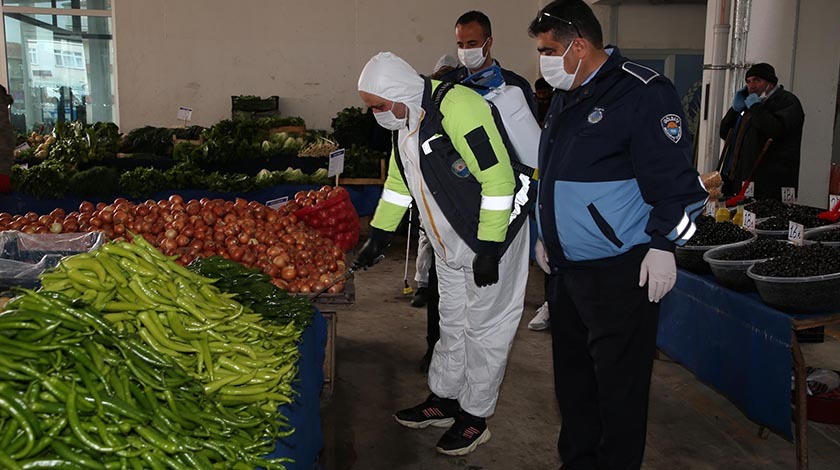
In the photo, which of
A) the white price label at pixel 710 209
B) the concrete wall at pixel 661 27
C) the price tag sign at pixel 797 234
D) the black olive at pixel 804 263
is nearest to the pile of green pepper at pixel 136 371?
the black olive at pixel 804 263

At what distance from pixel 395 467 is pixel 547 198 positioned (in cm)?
154

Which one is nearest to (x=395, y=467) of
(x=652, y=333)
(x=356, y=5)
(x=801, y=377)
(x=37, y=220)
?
(x=652, y=333)

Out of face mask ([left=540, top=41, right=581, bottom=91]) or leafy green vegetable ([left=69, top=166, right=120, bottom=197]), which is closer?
face mask ([left=540, top=41, right=581, bottom=91])

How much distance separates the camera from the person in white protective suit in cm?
317

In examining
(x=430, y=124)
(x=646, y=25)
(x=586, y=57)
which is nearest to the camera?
(x=586, y=57)

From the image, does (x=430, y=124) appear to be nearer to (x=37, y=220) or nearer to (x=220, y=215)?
(x=220, y=215)

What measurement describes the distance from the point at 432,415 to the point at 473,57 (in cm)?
199

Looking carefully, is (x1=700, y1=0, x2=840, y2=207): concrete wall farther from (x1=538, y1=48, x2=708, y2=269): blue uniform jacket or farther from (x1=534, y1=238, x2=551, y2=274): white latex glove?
(x1=538, y1=48, x2=708, y2=269): blue uniform jacket

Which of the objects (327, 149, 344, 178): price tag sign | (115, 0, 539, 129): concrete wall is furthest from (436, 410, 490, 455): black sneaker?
(115, 0, 539, 129): concrete wall

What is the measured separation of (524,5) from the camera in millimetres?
11984

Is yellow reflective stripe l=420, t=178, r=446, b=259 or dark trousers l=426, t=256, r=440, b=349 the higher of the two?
yellow reflective stripe l=420, t=178, r=446, b=259

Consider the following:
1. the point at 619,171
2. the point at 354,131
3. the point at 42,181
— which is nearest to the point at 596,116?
the point at 619,171

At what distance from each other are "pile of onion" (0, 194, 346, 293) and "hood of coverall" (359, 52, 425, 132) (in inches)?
45.5

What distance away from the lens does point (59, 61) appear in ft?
39.1
